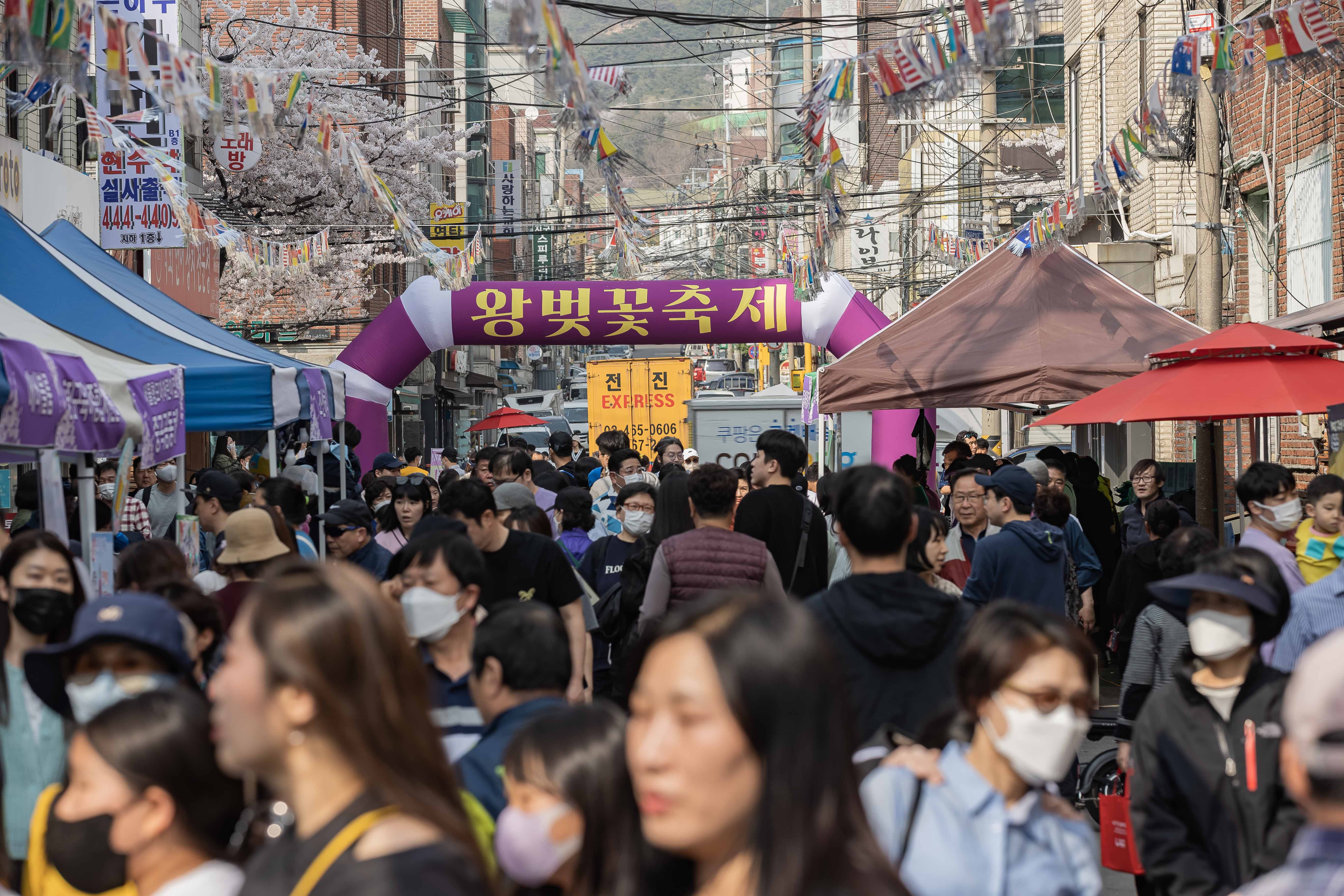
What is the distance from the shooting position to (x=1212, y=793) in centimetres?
368

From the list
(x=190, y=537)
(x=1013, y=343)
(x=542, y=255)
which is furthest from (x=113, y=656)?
(x=542, y=255)

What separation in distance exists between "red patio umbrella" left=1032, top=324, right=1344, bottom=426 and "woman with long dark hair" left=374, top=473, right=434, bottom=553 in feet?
13.6

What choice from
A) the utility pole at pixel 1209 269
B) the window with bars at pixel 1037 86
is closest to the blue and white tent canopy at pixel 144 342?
the utility pole at pixel 1209 269

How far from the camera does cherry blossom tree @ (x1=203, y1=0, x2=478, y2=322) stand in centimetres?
3009

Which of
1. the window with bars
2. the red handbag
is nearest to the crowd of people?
the red handbag

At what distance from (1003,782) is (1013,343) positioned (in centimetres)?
940

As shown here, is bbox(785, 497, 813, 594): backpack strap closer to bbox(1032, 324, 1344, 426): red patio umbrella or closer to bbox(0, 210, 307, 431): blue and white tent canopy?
bbox(1032, 324, 1344, 426): red patio umbrella

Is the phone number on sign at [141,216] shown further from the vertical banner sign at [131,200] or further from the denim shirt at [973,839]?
the denim shirt at [973,839]

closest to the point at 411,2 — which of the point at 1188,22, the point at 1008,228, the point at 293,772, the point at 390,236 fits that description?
the point at 390,236

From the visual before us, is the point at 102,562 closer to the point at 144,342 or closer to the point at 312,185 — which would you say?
the point at 144,342

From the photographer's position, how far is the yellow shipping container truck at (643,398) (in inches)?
1288

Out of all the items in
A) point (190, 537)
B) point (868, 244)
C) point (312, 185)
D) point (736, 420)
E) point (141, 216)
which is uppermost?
point (312, 185)

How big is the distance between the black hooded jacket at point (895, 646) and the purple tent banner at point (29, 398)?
4.19m

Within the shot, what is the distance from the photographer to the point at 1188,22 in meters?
11.3
